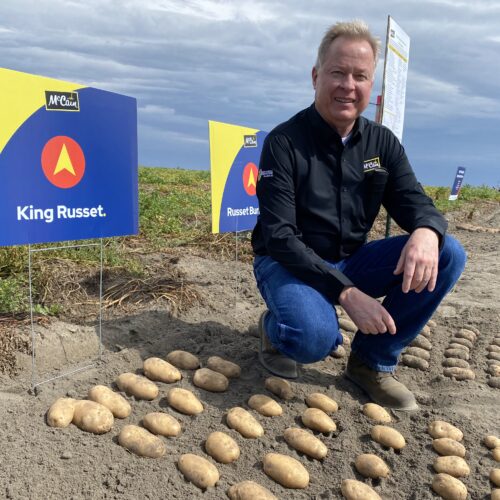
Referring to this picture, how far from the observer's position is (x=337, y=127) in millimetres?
2916

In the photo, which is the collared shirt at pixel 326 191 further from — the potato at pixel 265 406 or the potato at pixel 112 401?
the potato at pixel 112 401

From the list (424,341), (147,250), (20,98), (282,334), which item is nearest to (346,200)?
(282,334)

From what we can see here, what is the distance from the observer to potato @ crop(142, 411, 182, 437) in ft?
7.63

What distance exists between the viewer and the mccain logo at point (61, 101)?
265 centimetres

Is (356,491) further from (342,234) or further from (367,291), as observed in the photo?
(342,234)

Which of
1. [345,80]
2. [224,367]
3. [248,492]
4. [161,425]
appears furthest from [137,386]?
[345,80]

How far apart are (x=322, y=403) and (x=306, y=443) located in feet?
1.17

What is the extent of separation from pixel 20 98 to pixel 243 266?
2857mm

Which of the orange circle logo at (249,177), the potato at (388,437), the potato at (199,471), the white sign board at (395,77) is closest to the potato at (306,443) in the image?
the potato at (388,437)

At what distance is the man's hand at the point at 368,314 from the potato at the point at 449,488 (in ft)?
1.94

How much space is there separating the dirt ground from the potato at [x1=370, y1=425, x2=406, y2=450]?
33 mm

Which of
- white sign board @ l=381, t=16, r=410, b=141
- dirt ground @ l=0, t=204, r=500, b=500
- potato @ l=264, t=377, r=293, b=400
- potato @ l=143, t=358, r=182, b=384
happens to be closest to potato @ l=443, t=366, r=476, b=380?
dirt ground @ l=0, t=204, r=500, b=500

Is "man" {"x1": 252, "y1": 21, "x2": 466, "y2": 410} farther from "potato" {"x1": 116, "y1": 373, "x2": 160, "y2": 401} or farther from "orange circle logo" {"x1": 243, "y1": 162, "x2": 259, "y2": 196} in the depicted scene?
"orange circle logo" {"x1": 243, "y1": 162, "x2": 259, "y2": 196}

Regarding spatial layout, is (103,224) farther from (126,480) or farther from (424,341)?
(424,341)
